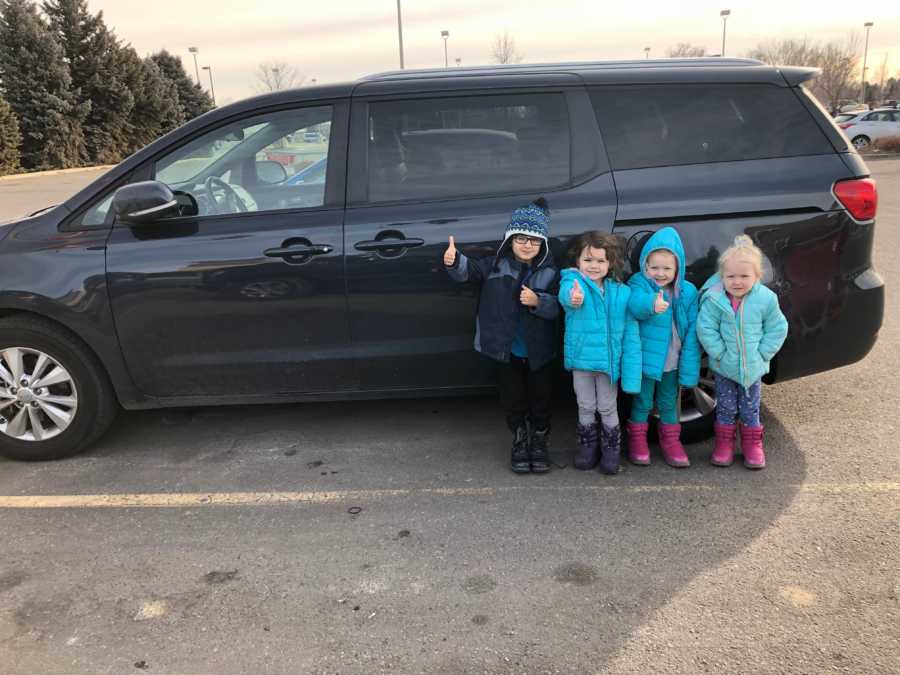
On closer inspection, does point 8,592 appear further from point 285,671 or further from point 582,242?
point 582,242

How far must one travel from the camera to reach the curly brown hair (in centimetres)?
314

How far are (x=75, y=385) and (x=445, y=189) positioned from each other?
207 cm

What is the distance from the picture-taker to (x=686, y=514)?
9.94 feet

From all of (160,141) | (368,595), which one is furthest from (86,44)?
(368,595)

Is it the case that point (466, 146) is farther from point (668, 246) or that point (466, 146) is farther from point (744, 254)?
point (744, 254)

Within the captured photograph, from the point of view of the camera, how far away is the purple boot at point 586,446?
3.45 m

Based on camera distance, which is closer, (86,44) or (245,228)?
(245,228)

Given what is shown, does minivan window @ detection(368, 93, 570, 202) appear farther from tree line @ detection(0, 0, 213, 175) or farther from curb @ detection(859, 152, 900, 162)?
tree line @ detection(0, 0, 213, 175)

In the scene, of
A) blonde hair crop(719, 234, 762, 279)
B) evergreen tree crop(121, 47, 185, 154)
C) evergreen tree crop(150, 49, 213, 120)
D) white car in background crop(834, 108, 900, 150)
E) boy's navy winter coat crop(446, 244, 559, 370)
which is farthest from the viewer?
evergreen tree crop(150, 49, 213, 120)

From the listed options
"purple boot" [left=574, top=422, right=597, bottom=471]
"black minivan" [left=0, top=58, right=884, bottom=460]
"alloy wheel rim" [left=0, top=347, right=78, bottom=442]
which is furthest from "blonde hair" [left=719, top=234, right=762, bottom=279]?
"alloy wheel rim" [left=0, top=347, right=78, bottom=442]

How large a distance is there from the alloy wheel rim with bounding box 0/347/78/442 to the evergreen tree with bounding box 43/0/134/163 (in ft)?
104

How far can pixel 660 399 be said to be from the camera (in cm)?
346

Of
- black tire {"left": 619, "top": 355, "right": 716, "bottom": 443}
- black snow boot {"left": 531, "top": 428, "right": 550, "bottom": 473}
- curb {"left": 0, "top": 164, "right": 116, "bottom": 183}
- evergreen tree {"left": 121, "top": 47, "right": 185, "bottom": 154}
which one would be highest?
evergreen tree {"left": 121, "top": 47, "right": 185, "bottom": 154}

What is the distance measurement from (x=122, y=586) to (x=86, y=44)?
3458 centimetres
